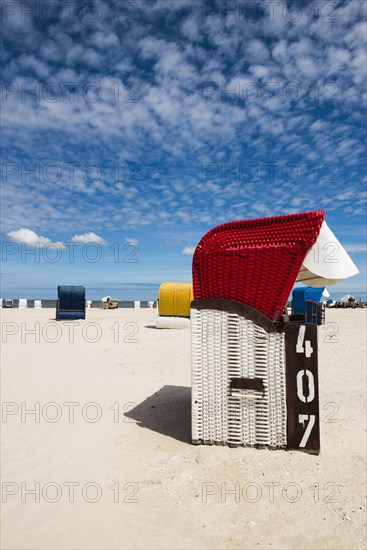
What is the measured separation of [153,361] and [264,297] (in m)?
5.79

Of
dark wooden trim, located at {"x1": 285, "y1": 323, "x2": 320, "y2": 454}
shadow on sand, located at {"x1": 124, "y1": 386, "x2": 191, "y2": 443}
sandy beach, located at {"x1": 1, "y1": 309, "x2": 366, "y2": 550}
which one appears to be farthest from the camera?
shadow on sand, located at {"x1": 124, "y1": 386, "x2": 191, "y2": 443}

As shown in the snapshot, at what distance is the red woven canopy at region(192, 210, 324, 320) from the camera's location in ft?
13.2

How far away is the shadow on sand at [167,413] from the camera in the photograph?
485cm

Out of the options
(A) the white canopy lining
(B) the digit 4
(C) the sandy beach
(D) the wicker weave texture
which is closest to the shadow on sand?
(C) the sandy beach

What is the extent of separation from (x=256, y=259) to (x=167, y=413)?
9.37 ft

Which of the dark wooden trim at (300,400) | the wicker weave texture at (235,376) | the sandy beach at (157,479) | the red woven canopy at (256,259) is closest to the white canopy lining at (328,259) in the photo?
the red woven canopy at (256,259)

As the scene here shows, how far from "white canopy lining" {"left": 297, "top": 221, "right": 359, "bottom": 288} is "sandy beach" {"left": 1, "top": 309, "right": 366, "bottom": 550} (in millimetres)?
2074

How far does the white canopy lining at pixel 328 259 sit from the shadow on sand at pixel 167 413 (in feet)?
8.55

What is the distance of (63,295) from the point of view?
20.6 meters

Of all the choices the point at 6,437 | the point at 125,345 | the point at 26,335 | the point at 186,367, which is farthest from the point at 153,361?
the point at 26,335

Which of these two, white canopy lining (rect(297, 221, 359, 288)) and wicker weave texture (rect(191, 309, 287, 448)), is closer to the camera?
white canopy lining (rect(297, 221, 359, 288))

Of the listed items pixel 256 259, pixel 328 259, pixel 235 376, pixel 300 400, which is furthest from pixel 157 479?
pixel 328 259

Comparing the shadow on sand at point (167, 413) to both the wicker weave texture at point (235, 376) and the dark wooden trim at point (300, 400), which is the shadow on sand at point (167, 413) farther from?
the dark wooden trim at point (300, 400)

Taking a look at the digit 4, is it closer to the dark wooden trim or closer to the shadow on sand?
the dark wooden trim
